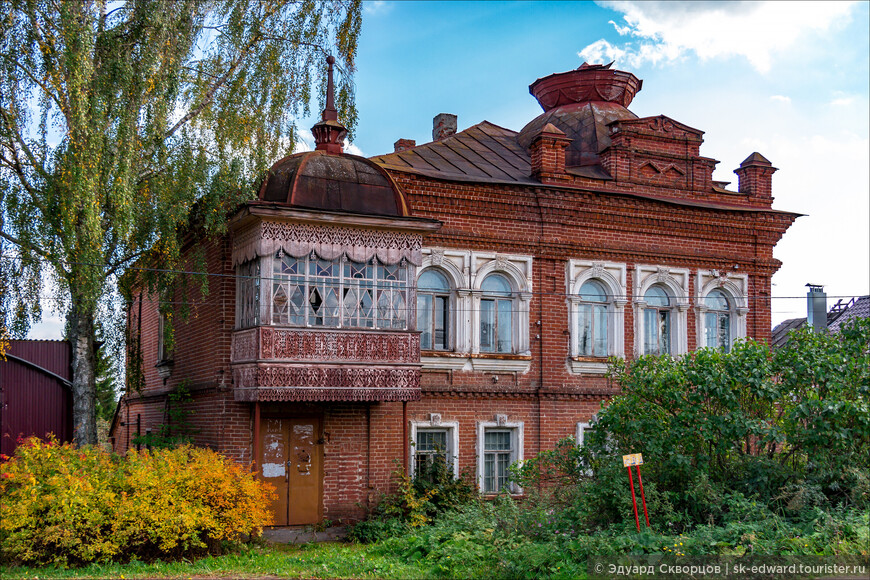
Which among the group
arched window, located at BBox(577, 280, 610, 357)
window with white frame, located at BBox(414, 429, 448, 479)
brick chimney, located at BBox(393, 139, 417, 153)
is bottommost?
window with white frame, located at BBox(414, 429, 448, 479)

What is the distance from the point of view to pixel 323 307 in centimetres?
1454

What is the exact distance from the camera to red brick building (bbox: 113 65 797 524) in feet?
47.6

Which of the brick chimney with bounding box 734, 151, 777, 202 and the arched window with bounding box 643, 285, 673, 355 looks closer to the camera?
the arched window with bounding box 643, 285, 673, 355

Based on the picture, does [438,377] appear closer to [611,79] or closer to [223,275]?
[223,275]

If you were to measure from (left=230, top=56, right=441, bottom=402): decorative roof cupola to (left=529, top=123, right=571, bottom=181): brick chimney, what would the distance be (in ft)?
11.1

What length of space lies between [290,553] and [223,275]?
15.6ft

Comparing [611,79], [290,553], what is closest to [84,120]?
[290,553]

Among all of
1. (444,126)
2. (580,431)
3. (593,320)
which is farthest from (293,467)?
(444,126)

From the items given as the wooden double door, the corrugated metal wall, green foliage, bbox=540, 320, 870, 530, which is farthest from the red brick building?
green foliage, bbox=540, 320, 870, 530

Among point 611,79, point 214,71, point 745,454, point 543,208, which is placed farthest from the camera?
point 611,79

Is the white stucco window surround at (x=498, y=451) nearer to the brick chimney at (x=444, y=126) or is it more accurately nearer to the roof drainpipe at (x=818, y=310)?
the brick chimney at (x=444, y=126)

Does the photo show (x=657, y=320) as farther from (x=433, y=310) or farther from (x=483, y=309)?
(x=433, y=310)

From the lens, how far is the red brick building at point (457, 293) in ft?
47.6

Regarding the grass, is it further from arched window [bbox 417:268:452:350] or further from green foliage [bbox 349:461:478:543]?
arched window [bbox 417:268:452:350]
